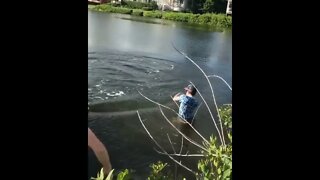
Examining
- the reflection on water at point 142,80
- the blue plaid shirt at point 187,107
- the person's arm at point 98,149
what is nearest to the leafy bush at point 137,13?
the reflection on water at point 142,80

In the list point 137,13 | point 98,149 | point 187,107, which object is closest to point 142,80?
point 187,107

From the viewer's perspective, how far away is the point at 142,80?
362 inches

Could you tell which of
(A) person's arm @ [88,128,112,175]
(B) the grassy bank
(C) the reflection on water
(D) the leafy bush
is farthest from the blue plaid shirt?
(D) the leafy bush

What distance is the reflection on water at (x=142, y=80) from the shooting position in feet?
16.0

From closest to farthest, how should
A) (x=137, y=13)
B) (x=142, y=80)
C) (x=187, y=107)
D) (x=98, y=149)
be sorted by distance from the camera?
(x=98, y=149) < (x=187, y=107) < (x=142, y=80) < (x=137, y=13)

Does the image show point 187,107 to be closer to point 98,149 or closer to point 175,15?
point 98,149

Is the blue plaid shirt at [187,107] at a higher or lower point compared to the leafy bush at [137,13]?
lower

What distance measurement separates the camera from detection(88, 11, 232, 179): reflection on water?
489 centimetres

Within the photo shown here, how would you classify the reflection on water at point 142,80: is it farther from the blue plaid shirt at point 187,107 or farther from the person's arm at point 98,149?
the blue plaid shirt at point 187,107

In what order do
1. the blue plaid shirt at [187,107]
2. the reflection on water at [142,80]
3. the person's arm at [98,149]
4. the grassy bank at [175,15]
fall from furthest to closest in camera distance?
the grassy bank at [175,15] → the reflection on water at [142,80] → the blue plaid shirt at [187,107] → the person's arm at [98,149]
